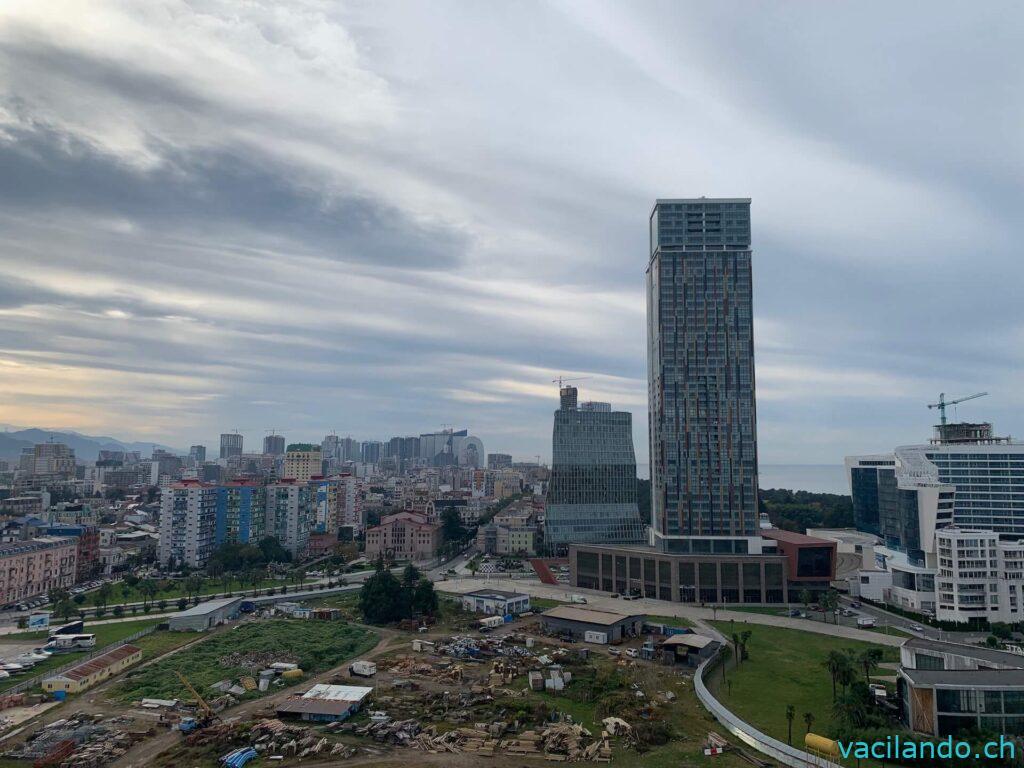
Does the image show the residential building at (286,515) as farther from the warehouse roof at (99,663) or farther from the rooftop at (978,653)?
the rooftop at (978,653)

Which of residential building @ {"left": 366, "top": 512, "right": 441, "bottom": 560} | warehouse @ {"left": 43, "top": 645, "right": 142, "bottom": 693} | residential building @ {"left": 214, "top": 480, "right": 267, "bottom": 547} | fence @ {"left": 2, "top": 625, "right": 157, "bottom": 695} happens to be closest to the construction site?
warehouse @ {"left": 43, "top": 645, "right": 142, "bottom": 693}

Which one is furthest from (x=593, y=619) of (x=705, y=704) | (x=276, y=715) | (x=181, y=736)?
(x=181, y=736)

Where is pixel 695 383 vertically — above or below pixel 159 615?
above

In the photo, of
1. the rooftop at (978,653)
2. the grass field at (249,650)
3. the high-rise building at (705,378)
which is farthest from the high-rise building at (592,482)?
the rooftop at (978,653)

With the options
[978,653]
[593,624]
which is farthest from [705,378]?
[978,653]

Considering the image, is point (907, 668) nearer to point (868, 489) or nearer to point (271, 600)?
point (271, 600)

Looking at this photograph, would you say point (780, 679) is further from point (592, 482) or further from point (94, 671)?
point (592, 482)
